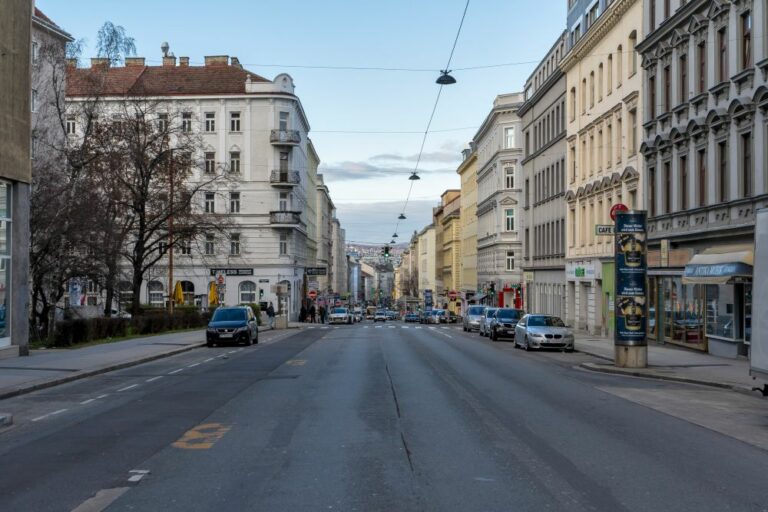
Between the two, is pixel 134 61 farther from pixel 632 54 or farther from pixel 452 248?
pixel 452 248

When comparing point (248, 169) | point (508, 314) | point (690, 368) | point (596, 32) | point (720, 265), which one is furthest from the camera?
point (248, 169)

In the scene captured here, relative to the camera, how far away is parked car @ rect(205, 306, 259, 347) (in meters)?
34.6

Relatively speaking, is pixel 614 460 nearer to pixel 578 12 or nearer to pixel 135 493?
pixel 135 493

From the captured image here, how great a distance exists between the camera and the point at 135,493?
801 cm

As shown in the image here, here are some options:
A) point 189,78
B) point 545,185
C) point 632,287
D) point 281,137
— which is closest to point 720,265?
point 632,287

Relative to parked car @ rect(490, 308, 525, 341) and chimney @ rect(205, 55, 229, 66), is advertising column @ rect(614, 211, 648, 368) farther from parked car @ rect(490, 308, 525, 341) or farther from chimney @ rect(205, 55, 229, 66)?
chimney @ rect(205, 55, 229, 66)

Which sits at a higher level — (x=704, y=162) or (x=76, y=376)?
(x=704, y=162)

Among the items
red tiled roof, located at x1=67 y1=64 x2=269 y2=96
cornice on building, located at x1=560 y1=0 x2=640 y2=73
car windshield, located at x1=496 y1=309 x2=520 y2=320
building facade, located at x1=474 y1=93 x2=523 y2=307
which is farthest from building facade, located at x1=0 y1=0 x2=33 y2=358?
building facade, located at x1=474 y1=93 x2=523 y2=307

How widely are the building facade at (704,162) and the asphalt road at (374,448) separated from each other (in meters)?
9.16

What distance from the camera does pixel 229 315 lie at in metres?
36.1

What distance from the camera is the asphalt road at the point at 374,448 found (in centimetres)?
782

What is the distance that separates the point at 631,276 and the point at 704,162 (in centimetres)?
873

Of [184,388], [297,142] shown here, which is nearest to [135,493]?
[184,388]

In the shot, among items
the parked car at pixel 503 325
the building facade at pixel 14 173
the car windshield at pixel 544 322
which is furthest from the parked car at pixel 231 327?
the parked car at pixel 503 325
